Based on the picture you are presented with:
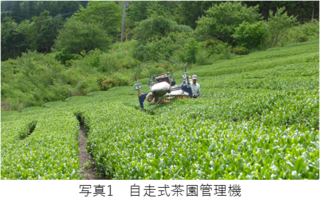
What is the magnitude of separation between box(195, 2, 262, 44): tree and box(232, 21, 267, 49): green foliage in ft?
9.65

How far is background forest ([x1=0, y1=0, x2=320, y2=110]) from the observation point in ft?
108

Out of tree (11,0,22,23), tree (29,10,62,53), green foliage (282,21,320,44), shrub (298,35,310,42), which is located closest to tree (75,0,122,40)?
tree (29,10,62,53)

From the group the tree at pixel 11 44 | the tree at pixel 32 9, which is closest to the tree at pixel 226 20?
the tree at pixel 11 44

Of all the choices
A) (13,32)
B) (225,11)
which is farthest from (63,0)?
(225,11)

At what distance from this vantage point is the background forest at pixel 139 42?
3300cm

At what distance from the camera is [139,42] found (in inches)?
1973

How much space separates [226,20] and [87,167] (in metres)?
42.3

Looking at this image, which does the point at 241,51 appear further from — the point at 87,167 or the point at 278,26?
the point at 87,167

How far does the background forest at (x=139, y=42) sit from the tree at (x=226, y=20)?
182 mm

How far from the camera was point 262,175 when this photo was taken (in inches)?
107

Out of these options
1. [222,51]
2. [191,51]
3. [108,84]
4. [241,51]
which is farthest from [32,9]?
[241,51]

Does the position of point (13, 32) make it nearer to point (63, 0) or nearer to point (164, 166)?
point (63, 0)
